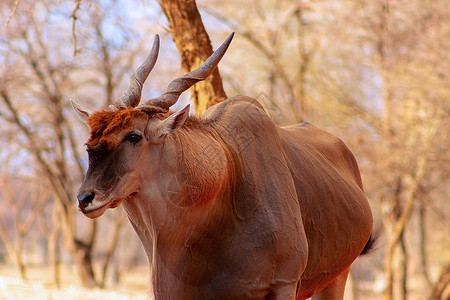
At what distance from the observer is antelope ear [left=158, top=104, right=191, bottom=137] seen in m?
3.54

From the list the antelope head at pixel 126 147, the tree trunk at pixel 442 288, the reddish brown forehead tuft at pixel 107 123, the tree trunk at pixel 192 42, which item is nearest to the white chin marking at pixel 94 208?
the antelope head at pixel 126 147

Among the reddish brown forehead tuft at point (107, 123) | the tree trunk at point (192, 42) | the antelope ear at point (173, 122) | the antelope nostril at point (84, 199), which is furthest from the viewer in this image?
the tree trunk at point (192, 42)

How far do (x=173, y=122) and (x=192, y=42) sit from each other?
316 centimetres

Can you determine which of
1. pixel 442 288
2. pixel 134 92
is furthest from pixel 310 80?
pixel 134 92

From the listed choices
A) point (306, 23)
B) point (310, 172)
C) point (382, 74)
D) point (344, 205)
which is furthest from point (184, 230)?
point (306, 23)

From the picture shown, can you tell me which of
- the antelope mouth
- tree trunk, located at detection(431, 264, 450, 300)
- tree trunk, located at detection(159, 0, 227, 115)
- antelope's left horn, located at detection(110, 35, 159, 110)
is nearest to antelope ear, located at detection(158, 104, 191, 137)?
antelope's left horn, located at detection(110, 35, 159, 110)

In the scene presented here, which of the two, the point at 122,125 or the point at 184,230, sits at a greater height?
the point at 122,125

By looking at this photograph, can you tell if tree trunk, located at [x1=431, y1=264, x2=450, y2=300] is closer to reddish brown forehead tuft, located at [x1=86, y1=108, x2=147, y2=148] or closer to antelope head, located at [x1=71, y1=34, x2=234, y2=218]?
antelope head, located at [x1=71, y1=34, x2=234, y2=218]

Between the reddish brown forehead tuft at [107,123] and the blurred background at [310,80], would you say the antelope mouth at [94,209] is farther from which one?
the blurred background at [310,80]

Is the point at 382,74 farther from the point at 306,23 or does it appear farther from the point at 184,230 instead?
the point at 184,230

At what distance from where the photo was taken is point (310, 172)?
469 cm

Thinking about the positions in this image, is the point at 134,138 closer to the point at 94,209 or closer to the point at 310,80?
the point at 94,209

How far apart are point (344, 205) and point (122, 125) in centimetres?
212

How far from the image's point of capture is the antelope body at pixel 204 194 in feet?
11.6
